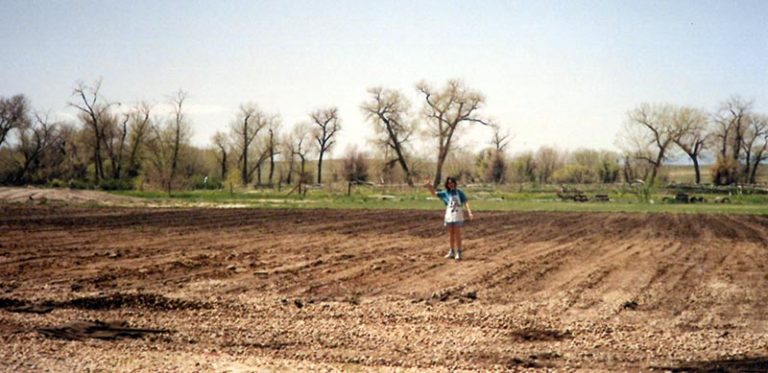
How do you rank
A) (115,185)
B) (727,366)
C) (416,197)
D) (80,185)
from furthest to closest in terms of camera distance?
(115,185)
(80,185)
(416,197)
(727,366)

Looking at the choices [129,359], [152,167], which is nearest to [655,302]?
[129,359]

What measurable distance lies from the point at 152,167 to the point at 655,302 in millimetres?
78935

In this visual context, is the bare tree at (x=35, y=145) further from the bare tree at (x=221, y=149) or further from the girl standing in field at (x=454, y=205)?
the girl standing in field at (x=454, y=205)

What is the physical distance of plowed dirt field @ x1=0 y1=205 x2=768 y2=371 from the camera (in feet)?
24.6

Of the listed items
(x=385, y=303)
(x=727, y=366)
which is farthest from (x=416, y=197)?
(x=727, y=366)

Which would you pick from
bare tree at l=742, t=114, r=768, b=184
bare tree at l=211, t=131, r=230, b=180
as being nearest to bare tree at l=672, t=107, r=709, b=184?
bare tree at l=742, t=114, r=768, b=184

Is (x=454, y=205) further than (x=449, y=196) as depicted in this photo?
No

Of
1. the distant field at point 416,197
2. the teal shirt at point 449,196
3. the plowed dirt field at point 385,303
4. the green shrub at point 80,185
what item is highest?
the teal shirt at point 449,196

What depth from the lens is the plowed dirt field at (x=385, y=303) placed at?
7508 mm

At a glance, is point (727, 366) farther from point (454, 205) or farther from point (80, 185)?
point (80, 185)

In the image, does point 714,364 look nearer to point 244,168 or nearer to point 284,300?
point 284,300

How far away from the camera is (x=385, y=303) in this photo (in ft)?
34.8

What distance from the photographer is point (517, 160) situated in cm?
10075

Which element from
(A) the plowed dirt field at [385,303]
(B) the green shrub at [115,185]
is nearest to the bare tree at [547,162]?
(B) the green shrub at [115,185]
